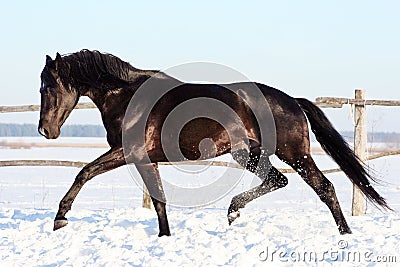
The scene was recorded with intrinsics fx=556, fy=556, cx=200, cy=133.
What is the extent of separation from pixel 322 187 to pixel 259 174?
700 millimetres

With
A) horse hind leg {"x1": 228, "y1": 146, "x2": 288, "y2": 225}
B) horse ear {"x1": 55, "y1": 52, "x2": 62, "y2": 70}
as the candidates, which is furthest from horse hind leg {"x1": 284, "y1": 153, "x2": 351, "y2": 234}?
horse ear {"x1": 55, "y1": 52, "x2": 62, "y2": 70}

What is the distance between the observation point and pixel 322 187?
5.00 meters

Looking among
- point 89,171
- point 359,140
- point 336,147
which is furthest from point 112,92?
point 359,140

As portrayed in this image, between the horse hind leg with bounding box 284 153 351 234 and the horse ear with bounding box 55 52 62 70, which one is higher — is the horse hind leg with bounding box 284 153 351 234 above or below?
below

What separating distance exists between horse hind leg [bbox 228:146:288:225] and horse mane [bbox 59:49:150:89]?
1291 mm

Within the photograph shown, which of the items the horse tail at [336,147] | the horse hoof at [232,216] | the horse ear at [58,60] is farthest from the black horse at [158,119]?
the horse hoof at [232,216]

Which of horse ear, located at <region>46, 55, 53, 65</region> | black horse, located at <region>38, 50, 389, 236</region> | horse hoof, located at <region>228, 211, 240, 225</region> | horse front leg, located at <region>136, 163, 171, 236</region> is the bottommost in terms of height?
horse hoof, located at <region>228, 211, 240, 225</region>

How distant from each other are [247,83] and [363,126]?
256 centimetres

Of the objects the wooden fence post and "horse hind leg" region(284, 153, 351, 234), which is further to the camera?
the wooden fence post

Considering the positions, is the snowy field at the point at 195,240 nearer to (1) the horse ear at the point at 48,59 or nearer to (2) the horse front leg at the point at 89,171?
(2) the horse front leg at the point at 89,171

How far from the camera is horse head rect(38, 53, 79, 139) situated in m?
4.95

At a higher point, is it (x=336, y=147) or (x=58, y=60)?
(x=58, y=60)

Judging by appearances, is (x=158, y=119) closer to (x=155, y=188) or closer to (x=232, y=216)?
(x=155, y=188)

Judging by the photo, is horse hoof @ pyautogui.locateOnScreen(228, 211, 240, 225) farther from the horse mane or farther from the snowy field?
the horse mane
